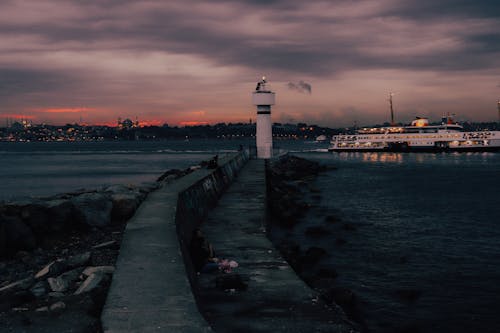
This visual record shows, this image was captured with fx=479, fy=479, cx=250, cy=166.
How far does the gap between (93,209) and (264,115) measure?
32463 millimetres

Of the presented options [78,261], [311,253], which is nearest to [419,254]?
[311,253]

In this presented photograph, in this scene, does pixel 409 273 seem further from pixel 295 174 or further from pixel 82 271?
pixel 295 174

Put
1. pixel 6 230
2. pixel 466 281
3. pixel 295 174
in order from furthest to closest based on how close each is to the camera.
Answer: pixel 295 174 → pixel 466 281 → pixel 6 230

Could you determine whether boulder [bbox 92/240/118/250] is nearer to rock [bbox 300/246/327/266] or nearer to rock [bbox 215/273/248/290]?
rock [bbox 215/273/248/290]

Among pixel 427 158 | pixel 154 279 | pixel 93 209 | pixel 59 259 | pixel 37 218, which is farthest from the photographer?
pixel 427 158

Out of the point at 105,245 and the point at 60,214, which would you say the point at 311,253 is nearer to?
the point at 105,245

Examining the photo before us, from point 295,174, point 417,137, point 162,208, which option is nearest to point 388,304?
point 162,208

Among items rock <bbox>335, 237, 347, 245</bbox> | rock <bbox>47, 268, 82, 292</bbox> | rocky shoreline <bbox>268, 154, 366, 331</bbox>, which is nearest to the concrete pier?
rock <bbox>47, 268, 82, 292</bbox>

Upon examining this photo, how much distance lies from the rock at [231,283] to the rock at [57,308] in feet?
7.67

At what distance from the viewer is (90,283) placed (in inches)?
256

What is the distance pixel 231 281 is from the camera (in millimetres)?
7277

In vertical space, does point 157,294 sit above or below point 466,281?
above

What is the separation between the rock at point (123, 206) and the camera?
11.8 m

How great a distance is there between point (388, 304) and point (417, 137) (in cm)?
10117
